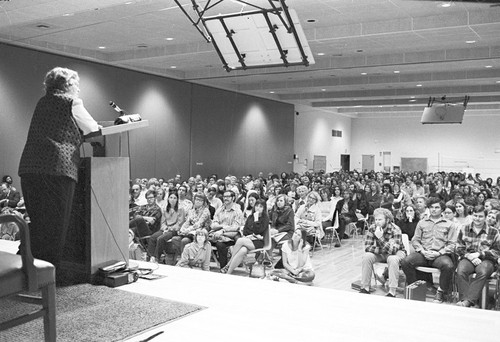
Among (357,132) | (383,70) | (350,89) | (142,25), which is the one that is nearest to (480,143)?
(357,132)

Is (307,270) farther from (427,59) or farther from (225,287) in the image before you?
(427,59)

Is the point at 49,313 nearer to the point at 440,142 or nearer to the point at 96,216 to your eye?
the point at 96,216

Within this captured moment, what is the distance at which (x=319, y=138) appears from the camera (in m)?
25.7

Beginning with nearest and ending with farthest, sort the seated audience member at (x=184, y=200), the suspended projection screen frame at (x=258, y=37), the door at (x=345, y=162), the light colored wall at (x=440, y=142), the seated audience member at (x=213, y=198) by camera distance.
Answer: the suspended projection screen frame at (x=258, y=37) < the seated audience member at (x=184, y=200) < the seated audience member at (x=213, y=198) < the light colored wall at (x=440, y=142) < the door at (x=345, y=162)

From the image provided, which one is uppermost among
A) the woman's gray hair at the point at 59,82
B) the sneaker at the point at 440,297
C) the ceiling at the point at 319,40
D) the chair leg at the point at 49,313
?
the ceiling at the point at 319,40

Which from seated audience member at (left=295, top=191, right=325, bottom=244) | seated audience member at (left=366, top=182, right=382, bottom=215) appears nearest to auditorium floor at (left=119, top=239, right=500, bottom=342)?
seated audience member at (left=295, top=191, right=325, bottom=244)

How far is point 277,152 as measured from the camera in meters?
21.4

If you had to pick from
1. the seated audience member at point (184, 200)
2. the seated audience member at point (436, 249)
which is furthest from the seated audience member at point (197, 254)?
the seated audience member at point (436, 249)

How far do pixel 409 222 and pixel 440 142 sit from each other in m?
20.0

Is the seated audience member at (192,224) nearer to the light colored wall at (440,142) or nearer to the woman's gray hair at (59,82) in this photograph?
the woman's gray hair at (59,82)

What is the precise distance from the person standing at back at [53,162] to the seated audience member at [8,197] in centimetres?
837

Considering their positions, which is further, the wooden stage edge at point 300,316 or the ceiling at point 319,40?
the ceiling at point 319,40

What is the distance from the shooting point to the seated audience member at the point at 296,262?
6.77 metres

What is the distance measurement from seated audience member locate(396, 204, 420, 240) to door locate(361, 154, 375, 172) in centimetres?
2061
